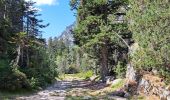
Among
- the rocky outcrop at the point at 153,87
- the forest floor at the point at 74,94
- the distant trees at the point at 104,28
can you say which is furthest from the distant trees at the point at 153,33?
the distant trees at the point at 104,28

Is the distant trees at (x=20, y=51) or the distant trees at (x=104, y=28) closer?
the distant trees at (x=20, y=51)

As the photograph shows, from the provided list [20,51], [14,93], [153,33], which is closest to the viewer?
[153,33]

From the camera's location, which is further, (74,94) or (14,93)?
(74,94)

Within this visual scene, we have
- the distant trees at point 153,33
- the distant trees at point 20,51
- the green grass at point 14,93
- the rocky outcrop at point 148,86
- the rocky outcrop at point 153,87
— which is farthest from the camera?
the distant trees at point 20,51

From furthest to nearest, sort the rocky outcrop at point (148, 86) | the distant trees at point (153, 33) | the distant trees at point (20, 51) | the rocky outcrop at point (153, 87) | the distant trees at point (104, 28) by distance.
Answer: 1. the distant trees at point (104, 28)
2. the distant trees at point (20, 51)
3. the rocky outcrop at point (148, 86)
4. the rocky outcrop at point (153, 87)
5. the distant trees at point (153, 33)

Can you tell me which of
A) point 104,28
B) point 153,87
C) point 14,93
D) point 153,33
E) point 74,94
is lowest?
point 74,94

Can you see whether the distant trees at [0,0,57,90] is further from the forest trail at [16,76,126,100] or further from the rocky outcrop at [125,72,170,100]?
the rocky outcrop at [125,72,170,100]

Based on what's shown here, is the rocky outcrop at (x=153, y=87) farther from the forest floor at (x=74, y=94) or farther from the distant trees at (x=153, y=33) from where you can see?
the forest floor at (x=74, y=94)

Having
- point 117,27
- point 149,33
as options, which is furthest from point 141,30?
point 117,27

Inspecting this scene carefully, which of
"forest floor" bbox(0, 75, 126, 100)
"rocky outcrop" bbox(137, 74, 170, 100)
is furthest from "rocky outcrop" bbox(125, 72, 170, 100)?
"forest floor" bbox(0, 75, 126, 100)

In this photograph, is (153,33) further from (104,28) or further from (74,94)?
(104,28)

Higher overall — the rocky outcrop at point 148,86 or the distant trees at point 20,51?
the distant trees at point 20,51

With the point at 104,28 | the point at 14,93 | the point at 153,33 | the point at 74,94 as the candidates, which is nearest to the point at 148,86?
the point at 153,33

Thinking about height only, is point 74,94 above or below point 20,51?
below
